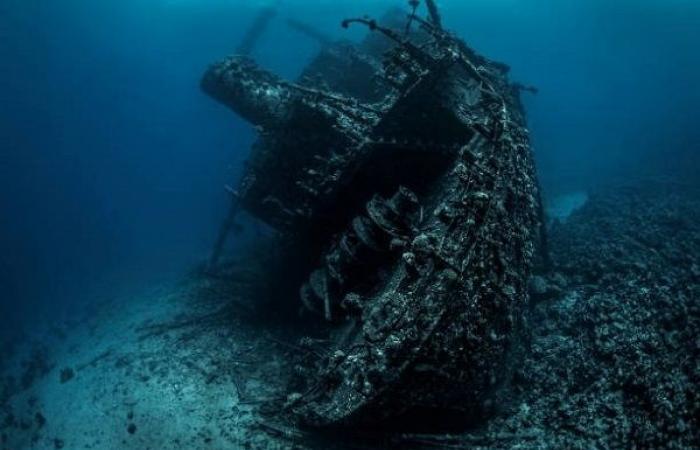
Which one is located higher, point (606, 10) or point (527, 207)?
point (606, 10)

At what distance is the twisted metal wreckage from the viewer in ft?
12.9

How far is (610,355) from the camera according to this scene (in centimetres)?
525

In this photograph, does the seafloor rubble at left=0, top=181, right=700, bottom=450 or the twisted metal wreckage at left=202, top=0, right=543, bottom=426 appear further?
the seafloor rubble at left=0, top=181, right=700, bottom=450

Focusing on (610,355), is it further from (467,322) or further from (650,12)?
(650,12)

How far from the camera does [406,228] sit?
5.09 metres

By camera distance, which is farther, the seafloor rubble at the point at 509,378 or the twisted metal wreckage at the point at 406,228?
the seafloor rubble at the point at 509,378

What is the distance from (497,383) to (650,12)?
73.1 meters

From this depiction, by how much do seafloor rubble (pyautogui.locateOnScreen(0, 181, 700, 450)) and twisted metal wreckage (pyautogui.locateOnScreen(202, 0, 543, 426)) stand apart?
2.17ft

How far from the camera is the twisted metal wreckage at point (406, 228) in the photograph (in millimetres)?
3943

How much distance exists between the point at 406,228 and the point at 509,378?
6.94 feet

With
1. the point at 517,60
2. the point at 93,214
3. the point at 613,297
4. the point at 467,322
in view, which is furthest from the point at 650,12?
the point at 93,214

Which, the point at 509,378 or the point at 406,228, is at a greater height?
the point at 406,228

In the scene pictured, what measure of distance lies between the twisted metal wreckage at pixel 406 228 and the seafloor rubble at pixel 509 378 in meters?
0.66

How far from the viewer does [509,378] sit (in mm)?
5105
